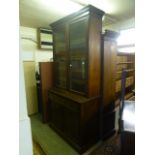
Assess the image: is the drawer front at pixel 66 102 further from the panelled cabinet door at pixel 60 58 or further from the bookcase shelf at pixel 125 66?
the bookcase shelf at pixel 125 66

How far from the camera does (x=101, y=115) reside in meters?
2.53

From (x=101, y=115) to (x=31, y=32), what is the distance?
3.02 metres

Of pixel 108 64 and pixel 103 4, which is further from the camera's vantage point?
pixel 103 4

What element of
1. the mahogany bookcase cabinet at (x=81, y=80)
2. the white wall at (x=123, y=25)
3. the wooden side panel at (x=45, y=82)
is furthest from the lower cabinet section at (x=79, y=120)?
the white wall at (x=123, y=25)

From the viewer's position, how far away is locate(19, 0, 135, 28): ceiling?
8.36 ft

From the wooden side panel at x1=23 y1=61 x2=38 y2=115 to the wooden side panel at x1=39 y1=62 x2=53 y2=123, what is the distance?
0.68m

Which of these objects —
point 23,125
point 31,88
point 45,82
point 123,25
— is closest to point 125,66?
point 123,25

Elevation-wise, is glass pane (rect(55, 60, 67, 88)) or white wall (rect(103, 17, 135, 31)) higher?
white wall (rect(103, 17, 135, 31))

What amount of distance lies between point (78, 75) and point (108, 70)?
0.53m

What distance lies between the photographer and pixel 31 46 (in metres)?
4.11

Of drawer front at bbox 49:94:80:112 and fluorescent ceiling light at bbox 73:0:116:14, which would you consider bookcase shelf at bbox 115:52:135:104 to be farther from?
drawer front at bbox 49:94:80:112

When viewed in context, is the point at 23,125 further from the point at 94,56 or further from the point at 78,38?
the point at 78,38

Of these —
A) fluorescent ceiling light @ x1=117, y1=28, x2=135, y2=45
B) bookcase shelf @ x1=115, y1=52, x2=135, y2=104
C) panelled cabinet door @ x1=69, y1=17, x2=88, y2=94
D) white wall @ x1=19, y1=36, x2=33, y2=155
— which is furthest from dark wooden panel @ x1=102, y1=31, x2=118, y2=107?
white wall @ x1=19, y1=36, x2=33, y2=155
